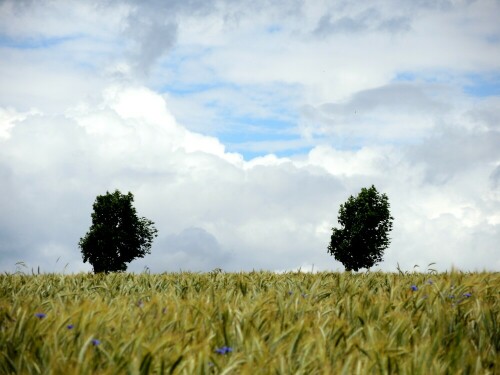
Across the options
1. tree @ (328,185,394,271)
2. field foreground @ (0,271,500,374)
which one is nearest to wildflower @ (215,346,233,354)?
field foreground @ (0,271,500,374)

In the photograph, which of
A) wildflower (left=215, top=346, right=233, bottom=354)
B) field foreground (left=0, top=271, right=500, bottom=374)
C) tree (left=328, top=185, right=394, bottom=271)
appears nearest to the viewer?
field foreground (left=0, top=271, right=500, bottom=374)

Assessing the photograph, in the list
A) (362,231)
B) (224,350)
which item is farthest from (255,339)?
(362,231)

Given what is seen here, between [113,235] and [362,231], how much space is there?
28.1m

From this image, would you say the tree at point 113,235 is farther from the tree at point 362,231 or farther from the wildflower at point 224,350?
the wildflower at point 224,350

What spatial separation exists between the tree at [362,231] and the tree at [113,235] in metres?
23.1

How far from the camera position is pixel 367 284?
9.75 m

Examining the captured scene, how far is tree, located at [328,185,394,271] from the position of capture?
60625mm

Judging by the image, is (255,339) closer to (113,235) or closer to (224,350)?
(224,350)

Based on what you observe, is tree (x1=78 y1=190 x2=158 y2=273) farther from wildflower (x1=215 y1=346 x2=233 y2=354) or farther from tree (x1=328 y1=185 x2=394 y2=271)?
wildflower (x1=215 y1=346 x2=233 y2=354)

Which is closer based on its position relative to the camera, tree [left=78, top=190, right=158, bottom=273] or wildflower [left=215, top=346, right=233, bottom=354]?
wildflower [left=215, top=346, right=233, bottom=354]

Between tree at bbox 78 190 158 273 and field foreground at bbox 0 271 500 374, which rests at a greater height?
tree at bbox 78 190 158 273

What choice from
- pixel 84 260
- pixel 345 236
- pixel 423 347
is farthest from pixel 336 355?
pixel 84 260

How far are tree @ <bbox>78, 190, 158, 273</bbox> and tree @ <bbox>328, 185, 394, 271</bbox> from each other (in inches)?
911

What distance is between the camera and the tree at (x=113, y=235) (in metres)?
61.8
